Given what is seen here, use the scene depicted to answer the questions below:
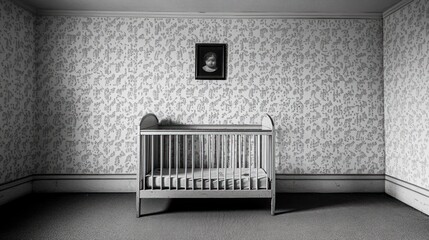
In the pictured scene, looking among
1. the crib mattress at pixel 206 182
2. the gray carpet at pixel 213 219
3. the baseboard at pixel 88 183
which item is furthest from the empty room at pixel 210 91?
the crib mattress at pixel 206 182

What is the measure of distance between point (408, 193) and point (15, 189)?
4.24 meters

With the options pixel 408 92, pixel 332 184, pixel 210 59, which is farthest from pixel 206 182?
pixel 408 92

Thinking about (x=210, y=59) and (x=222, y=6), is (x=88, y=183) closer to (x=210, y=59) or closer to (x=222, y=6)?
(x=210, y=59)

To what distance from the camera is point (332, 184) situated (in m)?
3.74

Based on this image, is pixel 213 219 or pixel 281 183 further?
pixel 281 183

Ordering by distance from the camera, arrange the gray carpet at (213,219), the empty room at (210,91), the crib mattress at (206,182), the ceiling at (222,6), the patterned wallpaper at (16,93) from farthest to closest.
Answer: the empty room at (210,91), the ceiling at (222,6), the patterned wallpaper at (16,93), the crib mattress at (206,182), the gray carpet at (213,219)

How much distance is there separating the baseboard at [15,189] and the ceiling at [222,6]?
202 centimetres

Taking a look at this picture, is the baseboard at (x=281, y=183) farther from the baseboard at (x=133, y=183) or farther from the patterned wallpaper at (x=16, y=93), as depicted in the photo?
the patterned wallpaper at (x=16, y=93)

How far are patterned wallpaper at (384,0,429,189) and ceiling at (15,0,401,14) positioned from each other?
0.34m

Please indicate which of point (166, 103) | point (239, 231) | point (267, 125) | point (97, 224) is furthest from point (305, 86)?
point (97, 224)

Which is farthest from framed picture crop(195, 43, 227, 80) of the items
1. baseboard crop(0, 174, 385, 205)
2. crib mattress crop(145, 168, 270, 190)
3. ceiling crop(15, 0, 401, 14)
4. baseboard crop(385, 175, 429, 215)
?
baseboard crop(385, 175, 429, 215)

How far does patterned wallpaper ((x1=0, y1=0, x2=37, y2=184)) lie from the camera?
10.4 ft

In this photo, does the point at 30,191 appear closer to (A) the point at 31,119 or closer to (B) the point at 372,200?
(A) the point at 31,119

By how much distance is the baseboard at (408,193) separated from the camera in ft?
9.76
